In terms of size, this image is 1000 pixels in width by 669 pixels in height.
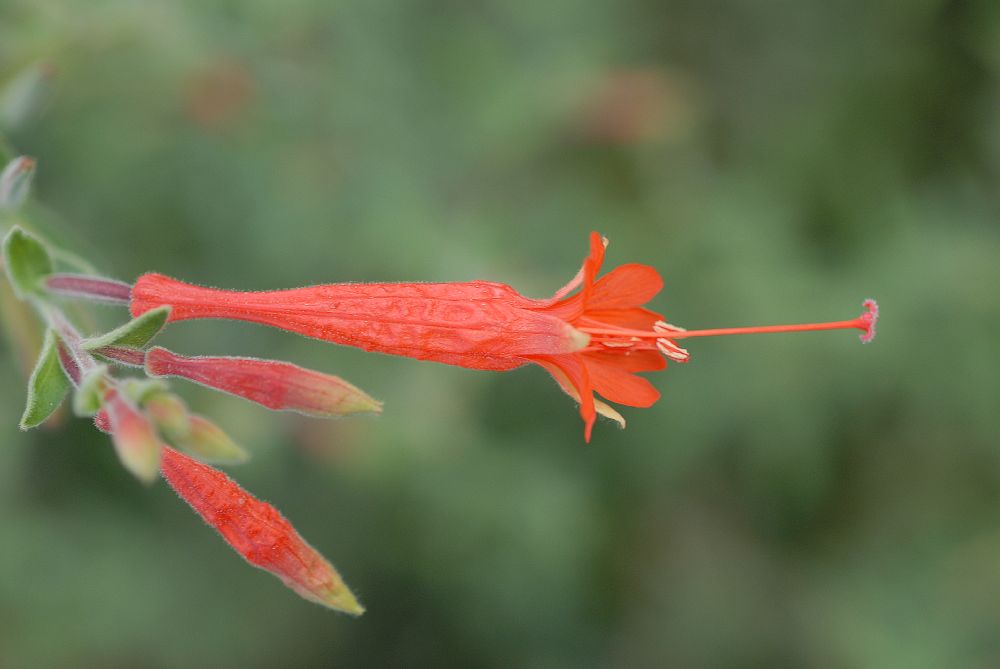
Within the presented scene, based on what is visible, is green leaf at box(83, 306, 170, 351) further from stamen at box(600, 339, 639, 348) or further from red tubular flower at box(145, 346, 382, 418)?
→ stamen at box(600, 339, 639, 348)

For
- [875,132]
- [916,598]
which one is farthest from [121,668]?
[875,132]

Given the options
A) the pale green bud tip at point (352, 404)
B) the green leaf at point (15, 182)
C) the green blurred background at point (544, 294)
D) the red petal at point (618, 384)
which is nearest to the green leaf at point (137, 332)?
the pale green bud tip at point (352, 404)

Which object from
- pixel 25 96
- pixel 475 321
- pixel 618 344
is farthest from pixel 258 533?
pixel 25 96

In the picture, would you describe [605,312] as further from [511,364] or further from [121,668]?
[121,668]

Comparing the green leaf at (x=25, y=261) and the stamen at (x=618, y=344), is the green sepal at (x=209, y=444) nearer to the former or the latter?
the green leaf at (x=25, y=261)

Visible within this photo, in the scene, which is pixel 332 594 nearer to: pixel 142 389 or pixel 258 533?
pixel 258 533

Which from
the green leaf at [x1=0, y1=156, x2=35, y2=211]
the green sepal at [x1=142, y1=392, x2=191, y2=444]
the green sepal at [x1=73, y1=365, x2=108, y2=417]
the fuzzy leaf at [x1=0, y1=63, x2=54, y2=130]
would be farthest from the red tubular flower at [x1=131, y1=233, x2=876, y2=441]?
A: the fuzzy leaf at [x1=0, y1=63, x2=54, y2=130]
